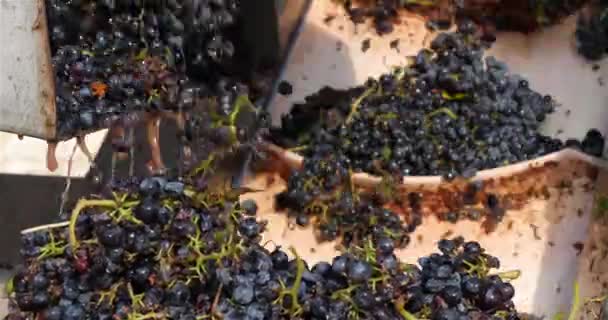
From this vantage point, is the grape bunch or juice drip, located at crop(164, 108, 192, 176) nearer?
the grape bunch

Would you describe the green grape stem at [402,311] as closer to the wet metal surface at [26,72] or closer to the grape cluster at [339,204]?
the wet metal surface at [26,72]

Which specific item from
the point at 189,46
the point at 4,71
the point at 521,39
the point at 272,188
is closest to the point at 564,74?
the point at 521,39

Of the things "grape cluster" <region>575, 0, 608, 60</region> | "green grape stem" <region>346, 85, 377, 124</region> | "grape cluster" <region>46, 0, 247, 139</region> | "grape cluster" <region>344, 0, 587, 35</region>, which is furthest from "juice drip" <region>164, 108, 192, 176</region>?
"grape cluster" <region>575, 0, 608, 60</region>

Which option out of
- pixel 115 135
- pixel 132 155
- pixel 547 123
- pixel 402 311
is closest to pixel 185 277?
pixel 402 311

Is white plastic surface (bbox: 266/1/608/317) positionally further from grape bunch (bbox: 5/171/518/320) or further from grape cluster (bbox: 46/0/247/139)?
grape bunch (bbox: 5/171/518/320)

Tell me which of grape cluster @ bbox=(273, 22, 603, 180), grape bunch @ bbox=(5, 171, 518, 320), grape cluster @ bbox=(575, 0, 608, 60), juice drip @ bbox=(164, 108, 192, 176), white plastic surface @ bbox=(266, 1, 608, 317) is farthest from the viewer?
grape cluster @ bbox=(575, 0, 608, 60)

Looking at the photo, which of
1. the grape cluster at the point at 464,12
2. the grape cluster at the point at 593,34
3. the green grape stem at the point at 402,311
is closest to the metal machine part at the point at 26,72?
the green grape stem at the point at 402,311

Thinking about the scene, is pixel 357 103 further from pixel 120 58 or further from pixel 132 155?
pixel 120 58
